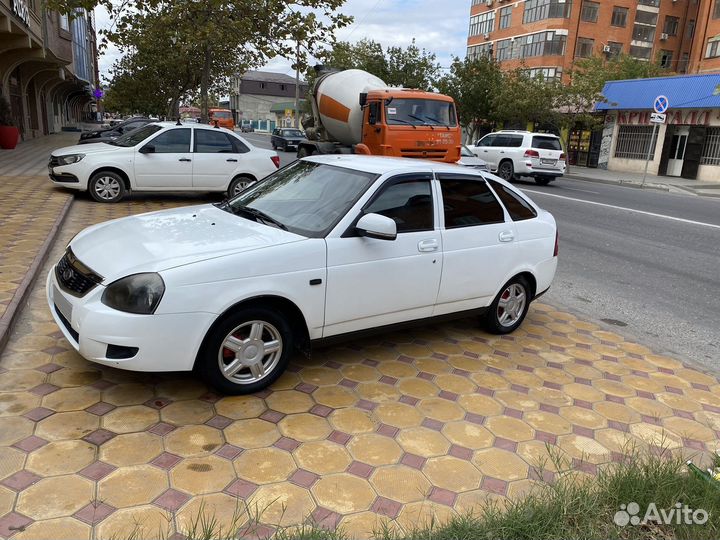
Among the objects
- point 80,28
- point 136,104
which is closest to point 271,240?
point 136,104

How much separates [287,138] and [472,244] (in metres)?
34.5

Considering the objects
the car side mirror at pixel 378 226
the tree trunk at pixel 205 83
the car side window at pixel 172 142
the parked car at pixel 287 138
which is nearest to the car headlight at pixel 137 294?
the car side mirror at pixel 378 226

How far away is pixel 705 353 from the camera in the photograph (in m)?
5.48

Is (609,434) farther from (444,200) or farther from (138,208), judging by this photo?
(138,208)

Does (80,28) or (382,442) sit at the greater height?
(80,28)

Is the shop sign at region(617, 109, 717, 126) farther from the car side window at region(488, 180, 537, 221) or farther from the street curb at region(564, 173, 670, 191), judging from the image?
the car side window at region(488, 180, 537, 221)

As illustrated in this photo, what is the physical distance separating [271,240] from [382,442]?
1.50 m

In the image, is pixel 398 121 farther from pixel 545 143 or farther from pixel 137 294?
pixel 137 294

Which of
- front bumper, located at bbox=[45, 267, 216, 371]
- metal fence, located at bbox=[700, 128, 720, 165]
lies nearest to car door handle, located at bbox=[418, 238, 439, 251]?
front bumper, located at bbox=[45, 267, 216, 371]

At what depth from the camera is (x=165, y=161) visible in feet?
36.2

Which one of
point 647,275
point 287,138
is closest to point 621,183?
point 647,275

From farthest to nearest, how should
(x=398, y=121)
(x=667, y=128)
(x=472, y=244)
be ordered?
(x=667, y=128) < (x=398, y=121) < (x=472, y=244)

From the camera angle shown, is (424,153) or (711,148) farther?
(711,148)

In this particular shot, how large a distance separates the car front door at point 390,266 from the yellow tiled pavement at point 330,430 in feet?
1.57
